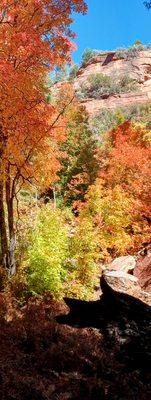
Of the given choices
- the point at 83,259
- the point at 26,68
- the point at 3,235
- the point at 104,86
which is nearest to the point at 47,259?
the point at 3,235

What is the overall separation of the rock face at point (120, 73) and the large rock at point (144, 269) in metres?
67.1

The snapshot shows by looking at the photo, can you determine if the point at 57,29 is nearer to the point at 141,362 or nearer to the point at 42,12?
the point at 42,12

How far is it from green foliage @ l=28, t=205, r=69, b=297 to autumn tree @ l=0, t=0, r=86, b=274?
73cm

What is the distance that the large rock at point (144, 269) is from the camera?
1289cm

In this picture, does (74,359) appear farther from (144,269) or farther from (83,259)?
(144,269)

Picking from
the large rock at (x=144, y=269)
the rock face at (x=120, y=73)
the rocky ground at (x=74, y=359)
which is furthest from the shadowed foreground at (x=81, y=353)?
the rock face at (x=120, y=73)

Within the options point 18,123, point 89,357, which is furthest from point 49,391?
point 18,123

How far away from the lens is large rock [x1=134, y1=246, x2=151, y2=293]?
42.3ft

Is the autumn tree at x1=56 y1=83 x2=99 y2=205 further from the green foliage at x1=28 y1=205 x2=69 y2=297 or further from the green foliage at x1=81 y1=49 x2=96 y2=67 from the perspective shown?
the green foliage at x1=81 y1=49 x2=96 y2=67

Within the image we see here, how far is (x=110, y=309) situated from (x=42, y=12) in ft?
25.1

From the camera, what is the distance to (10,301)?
36.3 feet

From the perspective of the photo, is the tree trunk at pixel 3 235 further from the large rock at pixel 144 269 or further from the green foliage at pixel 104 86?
the green foliage at pixel 104 86

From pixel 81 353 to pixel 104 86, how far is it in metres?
91.0

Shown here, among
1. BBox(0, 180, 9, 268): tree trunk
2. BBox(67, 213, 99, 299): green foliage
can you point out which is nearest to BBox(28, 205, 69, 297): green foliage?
BBox(67, 213, 99, 299): green foliage
